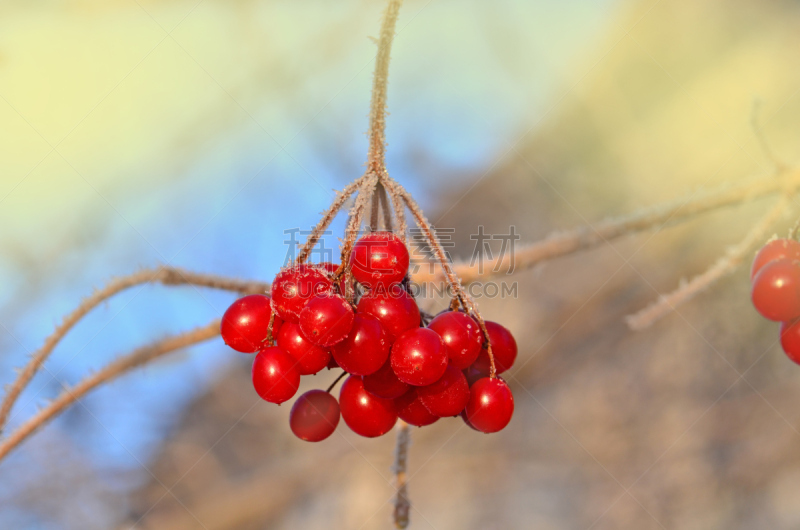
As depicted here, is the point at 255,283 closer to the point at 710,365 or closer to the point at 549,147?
the point at 710,365

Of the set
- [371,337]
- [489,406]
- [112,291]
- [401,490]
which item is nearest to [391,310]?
[371,337]

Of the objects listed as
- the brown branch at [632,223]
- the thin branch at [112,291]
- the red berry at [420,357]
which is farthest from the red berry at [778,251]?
the thin branch at [112,291]

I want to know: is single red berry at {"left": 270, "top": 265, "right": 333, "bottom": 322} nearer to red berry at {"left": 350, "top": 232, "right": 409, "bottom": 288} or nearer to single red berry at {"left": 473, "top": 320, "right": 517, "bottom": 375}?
red berry at {"left": 350, "top": 232, "right": 409, "bottom": 288}

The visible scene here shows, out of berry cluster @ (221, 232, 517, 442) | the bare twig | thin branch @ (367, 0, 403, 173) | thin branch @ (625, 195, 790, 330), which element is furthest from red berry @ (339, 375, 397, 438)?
thin branch @ (625, 195, 790, 330)

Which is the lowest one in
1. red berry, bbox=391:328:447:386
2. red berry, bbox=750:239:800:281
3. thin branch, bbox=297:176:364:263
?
red berry, bbox=391:328:447:386

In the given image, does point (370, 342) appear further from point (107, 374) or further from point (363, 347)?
point (107, 374)

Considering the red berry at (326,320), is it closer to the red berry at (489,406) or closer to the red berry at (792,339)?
the red berry at (489,406)
